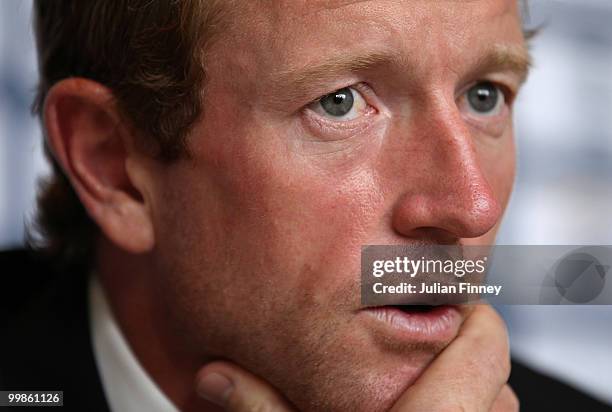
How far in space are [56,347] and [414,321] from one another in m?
0.67

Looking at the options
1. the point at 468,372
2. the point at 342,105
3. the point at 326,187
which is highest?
the point at 342,105

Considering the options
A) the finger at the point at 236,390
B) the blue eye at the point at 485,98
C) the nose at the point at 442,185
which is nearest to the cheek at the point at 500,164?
the blue eye at the point at 485,98

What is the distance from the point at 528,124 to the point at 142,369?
3.65 feet

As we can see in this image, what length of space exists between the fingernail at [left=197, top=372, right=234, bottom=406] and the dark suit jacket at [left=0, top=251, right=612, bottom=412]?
0.72ft

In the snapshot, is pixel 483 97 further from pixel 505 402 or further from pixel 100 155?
pixel 100 155

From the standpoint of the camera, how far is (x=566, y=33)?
6.35ft

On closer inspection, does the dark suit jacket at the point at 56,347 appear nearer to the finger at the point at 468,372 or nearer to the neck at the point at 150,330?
the neck at the point at 150,330

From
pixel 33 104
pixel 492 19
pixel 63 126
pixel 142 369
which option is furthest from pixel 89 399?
pixel 492 19

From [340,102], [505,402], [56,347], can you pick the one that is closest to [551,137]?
[505,402]

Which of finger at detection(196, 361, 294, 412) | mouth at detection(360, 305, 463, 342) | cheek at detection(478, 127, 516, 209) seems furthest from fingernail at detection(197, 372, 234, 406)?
cheek at detection(478, 127, 516, 209)

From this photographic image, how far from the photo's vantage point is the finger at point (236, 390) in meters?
1.13

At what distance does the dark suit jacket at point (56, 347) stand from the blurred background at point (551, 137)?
0.26 feet

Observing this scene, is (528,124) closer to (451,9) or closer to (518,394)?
(518,394)

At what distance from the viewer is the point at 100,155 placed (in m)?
1.25
